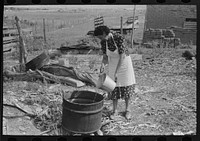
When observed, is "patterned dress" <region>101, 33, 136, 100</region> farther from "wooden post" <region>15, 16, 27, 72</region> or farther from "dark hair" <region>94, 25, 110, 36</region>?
"wooden post" <region>15, 16, 27, 72</region>

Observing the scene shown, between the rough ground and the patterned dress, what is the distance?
Result: 0.42m

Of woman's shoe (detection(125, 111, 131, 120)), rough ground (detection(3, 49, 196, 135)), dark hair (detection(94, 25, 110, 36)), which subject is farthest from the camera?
woman's shoe (detection(125, 111, 131, 120))

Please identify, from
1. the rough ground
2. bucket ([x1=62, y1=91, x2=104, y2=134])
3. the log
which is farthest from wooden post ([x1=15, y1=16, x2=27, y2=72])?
bucket ([x1=62, y1=91, x2=104, y2=134])

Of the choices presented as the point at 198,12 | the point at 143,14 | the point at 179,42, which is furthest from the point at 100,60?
the point at 198,12

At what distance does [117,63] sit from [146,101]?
97 centimetres

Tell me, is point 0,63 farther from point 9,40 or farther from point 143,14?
point 143,14

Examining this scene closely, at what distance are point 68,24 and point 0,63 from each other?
120 cm

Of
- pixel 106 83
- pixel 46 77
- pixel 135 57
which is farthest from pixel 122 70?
pixel 46 77

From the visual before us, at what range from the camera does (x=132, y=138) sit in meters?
4.54

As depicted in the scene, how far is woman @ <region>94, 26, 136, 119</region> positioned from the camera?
4.27 metres

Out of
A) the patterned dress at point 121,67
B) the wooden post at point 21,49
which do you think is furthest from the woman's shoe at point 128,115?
the wooden post at point 21,49

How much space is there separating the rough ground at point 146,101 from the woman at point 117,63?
27 cm

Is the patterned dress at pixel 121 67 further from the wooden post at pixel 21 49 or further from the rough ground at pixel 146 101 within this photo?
the wooden post at pixel 21 49

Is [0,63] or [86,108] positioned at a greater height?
[0,63]
